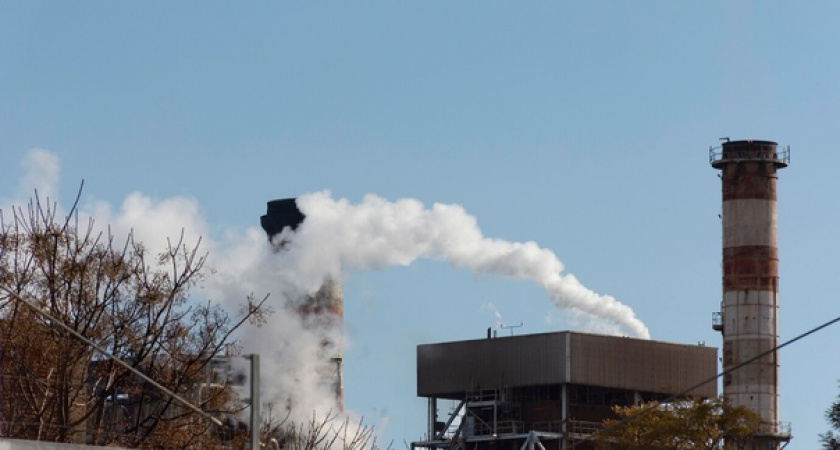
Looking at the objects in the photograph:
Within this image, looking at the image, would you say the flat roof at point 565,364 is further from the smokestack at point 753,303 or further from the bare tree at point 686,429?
the bare tree at point 686,429

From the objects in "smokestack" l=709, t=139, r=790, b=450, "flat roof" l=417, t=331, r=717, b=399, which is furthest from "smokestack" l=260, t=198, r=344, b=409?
"smokestack" l=709, t=139, r=790, b=450

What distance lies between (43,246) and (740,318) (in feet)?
230

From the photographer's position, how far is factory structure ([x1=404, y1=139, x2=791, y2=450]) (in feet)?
380

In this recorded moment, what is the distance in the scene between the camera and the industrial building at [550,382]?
389 ft

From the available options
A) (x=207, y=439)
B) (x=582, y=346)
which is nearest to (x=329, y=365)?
(x=582, y=346)

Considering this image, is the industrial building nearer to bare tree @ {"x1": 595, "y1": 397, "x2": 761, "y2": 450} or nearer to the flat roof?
the flat roof

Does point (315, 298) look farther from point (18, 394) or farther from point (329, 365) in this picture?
point (18, 394)

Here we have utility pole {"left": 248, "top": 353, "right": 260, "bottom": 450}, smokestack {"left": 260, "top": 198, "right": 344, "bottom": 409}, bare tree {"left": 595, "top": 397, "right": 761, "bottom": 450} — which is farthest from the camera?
smokestack {"left": 260, "top": 198, "right": 344, "bottom": 409}

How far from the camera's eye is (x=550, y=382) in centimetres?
11812

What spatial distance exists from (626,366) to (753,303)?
982 cm

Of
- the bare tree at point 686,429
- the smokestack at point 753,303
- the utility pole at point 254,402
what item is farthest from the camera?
the smokestack at point 753,303

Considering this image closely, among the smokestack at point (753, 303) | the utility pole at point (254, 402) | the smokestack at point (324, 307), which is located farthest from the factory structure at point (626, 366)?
the utility pole at point (254, 402)

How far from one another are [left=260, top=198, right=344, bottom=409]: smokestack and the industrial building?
11176 millimetres

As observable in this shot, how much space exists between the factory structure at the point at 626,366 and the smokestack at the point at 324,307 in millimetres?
10293
